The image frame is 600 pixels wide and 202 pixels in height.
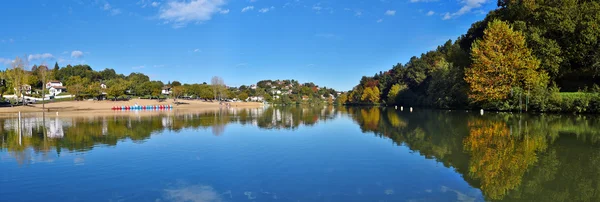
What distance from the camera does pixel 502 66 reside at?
123 feet

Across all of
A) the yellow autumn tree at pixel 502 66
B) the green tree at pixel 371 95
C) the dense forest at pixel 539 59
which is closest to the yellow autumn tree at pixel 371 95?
the green tree at pixel 371 95

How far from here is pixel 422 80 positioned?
85438mm

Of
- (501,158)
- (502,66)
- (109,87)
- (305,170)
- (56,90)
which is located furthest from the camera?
(56,90)

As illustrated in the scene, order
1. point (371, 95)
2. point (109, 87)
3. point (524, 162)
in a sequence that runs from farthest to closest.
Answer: point (371, 95) < point (109, 87) < point (524, 162)

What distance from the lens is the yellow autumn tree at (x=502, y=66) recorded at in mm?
35812

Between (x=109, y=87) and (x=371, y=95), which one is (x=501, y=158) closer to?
(x=109, y=87)

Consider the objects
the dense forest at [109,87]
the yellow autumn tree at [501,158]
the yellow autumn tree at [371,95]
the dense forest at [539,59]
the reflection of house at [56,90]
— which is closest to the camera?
the yellow autumn tree at [501,158]

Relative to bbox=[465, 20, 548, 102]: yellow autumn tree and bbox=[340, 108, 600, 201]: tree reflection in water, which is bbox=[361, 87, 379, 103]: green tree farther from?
bbox=[340, 108, 600, 201]: tree reflection in water

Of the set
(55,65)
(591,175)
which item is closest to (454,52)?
(591,175)

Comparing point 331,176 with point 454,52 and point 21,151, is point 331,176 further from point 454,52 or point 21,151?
point 454,52

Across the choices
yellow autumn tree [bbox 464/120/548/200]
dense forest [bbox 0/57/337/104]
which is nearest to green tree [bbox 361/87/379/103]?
dense forest [bbox 0/57/337/104]

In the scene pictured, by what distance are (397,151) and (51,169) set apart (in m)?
11.0

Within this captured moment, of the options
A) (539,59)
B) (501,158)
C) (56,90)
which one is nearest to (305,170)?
(501,158)

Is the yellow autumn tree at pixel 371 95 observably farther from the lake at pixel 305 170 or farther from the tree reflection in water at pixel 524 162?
the lake at pixel 305 170
